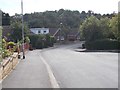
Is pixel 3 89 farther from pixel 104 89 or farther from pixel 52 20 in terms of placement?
pixel 52 20

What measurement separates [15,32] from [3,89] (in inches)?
2828

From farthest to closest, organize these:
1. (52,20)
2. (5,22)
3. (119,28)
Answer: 1. (52,20)
2. (5,22)
3. (119,28)

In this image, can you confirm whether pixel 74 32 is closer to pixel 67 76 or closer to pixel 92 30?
pixel 92 30

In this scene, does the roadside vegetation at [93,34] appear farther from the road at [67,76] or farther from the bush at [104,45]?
the road at [67,76]

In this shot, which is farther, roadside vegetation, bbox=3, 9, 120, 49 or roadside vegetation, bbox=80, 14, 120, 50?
roadside vegetation, bbox=80, 14, 120, 50

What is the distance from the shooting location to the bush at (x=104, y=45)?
7131 cm

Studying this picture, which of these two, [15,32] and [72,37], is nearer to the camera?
[15,32]

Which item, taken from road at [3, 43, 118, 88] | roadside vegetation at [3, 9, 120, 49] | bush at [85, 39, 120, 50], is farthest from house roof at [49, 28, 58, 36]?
road at [3, 43, 118, 88]

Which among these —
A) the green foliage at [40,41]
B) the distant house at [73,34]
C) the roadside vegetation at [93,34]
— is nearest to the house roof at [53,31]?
the distant house at [73,34]

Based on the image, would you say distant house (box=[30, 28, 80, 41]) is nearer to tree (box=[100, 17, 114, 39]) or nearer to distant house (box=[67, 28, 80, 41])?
distant house (box=[67, 28, 80, 41])

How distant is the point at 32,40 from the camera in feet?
286

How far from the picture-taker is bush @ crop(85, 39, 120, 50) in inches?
2808

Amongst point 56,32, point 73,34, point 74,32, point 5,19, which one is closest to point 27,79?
point 5,19

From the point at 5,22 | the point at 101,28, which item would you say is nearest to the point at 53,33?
the point at 5,22
